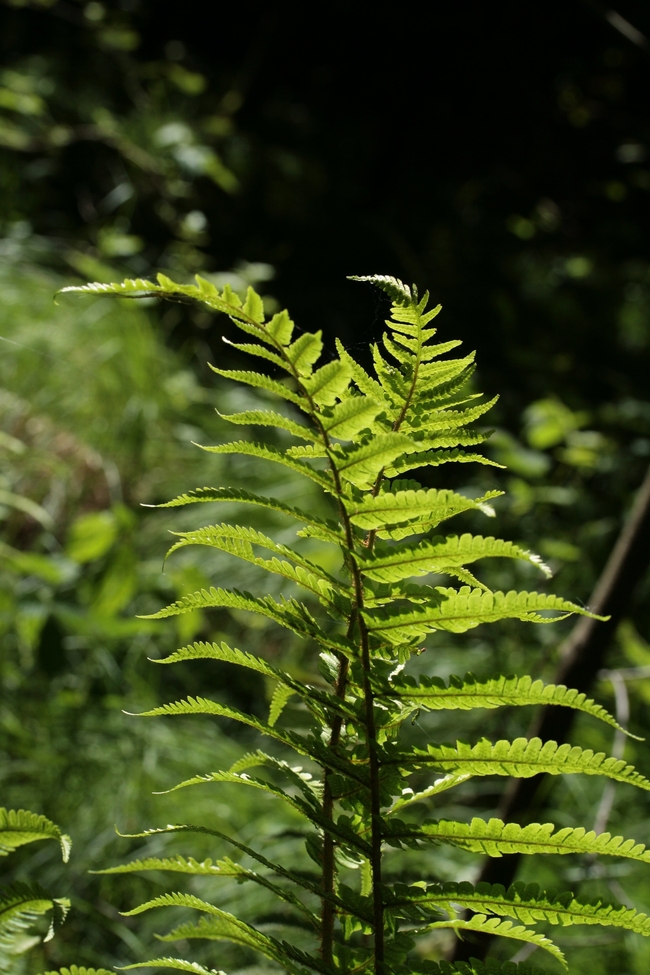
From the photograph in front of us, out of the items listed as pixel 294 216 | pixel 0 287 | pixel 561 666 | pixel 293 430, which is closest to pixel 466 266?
pixel 294 216

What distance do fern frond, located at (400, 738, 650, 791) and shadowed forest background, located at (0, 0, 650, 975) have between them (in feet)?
1.14

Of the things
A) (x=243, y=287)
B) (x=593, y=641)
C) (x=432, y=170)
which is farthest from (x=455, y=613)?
(x=432, y=170)

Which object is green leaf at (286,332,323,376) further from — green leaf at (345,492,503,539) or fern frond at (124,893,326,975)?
fern frond at (124,893,326,975)

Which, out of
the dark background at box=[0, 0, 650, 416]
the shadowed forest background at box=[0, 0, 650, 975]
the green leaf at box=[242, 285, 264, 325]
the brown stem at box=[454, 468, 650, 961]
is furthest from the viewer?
the dark background at box=[0, 0, 650, 416]

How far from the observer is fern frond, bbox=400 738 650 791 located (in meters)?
0.44

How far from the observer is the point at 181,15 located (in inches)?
178

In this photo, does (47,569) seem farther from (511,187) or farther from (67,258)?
(511,187)

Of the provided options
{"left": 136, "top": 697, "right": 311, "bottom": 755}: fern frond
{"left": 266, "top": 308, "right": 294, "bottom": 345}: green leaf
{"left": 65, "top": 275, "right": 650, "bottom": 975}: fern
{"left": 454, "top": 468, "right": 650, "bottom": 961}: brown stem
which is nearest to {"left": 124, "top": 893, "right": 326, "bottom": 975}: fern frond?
→ {"left": 65, "top": 275, "right": 650, "bottom": 975}: fern

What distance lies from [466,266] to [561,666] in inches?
111

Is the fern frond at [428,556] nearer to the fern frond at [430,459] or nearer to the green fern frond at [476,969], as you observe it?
the fern frond at [430,459]

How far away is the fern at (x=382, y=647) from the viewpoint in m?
0.44

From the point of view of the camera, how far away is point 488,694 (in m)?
0.46

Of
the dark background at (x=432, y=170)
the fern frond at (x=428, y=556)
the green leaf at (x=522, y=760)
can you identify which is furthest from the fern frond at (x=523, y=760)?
the dark background at (x=432, y=170)

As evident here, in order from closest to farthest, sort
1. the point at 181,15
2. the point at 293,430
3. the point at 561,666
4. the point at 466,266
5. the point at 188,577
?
the point at 293,430 → the point at 561,666 → the point at 188,577 → the point at 466,266 → the point at 181,15
